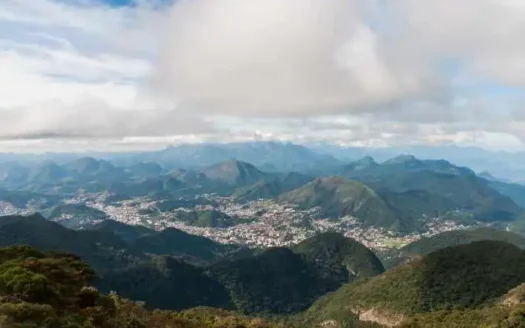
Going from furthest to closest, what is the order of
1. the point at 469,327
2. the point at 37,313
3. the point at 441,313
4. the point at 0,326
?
the point at 441,313
the point at 469,327
the point at 37,313
the point at 0,326

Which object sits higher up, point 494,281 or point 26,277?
point 26,277

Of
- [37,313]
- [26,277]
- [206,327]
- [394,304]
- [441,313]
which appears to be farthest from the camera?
[394,304]

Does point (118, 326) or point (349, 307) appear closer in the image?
point (118, 326)

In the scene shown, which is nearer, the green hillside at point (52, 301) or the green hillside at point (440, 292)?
the green hillside at point (52, 301)

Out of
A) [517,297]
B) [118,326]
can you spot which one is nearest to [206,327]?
[118,326]

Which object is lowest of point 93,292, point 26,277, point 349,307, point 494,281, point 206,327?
point 349,307

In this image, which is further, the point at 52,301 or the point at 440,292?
the point at 440,292

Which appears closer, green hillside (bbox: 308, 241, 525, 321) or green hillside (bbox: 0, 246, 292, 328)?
green hillside (bbox: 0, 246, 292, 328)

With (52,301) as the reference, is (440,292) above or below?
below

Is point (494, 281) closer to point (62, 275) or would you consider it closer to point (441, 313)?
point (441, 313)

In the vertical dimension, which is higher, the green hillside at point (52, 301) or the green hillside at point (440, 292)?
the green hillside at point (52, 301)

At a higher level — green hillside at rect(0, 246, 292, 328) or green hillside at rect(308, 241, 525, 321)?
green hillside at rect(0, 246, 292, 328)
